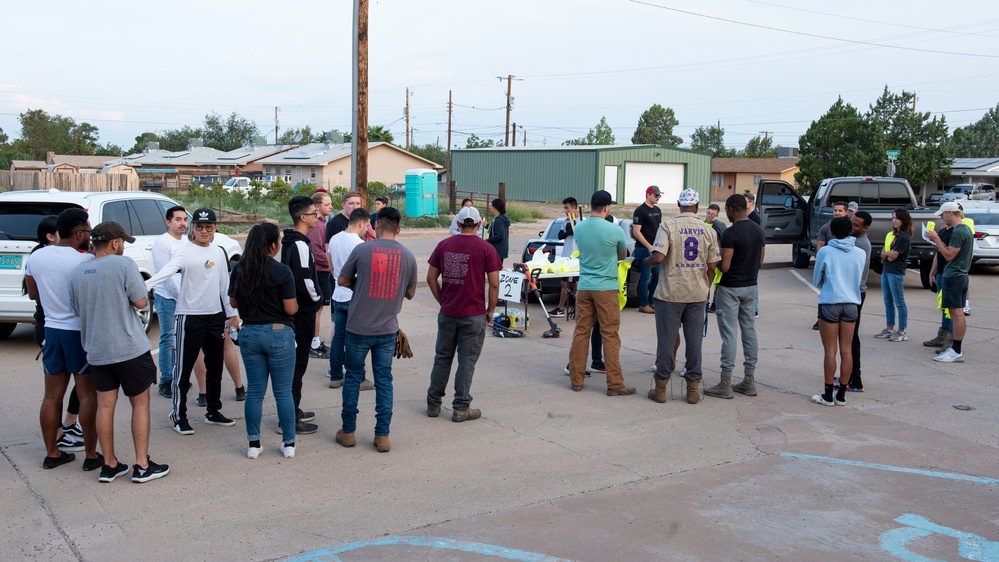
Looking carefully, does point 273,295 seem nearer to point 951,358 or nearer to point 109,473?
point 109,473

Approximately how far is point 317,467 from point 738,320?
15.1 ft

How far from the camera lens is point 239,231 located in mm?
28688

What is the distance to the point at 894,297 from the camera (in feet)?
37.2

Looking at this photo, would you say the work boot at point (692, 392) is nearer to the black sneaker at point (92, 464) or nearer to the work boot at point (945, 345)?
the work boot at point (945, 345)

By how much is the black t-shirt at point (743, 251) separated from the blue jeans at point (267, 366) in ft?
14.5

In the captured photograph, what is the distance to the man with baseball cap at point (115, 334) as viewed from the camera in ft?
17.9

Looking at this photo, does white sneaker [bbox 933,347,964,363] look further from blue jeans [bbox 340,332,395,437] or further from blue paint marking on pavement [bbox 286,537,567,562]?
blue paint marking on pavement [bbox 286,537,567,562]

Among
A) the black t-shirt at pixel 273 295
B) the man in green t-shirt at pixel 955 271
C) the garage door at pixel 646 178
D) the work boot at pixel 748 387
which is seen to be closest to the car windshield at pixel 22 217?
the black t-shirt at pixel 273 295

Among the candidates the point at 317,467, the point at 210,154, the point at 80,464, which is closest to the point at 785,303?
the point at 317,467

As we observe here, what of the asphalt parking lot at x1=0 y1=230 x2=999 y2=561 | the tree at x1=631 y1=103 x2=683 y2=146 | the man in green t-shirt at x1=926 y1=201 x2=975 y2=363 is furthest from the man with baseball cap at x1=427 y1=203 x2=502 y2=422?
the tree at x1=631 y1=103 x2=683 y2=146

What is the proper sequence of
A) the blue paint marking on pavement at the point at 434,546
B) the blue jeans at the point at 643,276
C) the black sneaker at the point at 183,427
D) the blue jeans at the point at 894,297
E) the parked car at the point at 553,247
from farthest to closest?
the parked car at the point at 553,247
the blue jeans at the point at 643,276
the blue jeans at the point at 894,297
the black sneaker at the point at 183,427
the blue paint marking on pavement at the point at 434,546

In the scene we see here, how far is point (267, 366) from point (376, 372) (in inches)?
33.6

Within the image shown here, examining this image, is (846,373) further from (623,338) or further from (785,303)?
(785,303)

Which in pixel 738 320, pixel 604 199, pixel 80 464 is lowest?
pixel 80 464
